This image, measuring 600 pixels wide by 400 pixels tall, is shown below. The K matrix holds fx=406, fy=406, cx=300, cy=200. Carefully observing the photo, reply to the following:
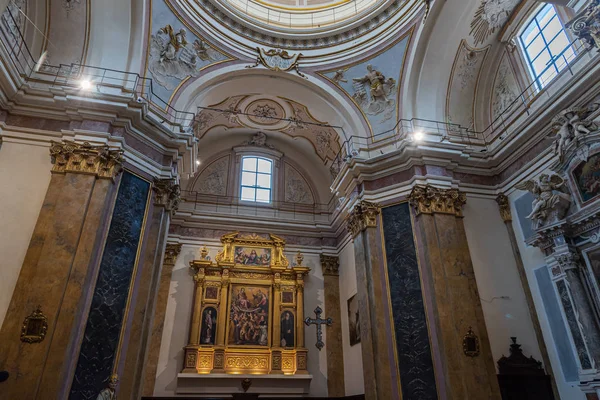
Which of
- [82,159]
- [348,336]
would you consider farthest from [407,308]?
[82,159]

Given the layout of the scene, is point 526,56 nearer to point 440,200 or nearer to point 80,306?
point 440,200

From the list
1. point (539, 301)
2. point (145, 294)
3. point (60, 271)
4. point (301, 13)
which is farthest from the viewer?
point (301, 13)

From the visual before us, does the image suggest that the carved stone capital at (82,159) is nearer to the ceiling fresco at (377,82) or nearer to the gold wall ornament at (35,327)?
the gold wall ornament at (35,327)

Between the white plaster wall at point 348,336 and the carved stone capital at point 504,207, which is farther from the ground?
the carved stone capital at point 504,207

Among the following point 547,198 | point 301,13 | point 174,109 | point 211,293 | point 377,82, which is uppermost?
point 301,13

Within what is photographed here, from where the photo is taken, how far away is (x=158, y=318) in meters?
11.7

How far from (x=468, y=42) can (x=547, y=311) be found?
6.87 metres

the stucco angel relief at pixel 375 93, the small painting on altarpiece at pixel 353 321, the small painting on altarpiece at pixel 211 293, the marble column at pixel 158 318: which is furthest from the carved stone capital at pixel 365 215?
the marble column at pixel 158 318

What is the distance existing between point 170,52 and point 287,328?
8.56 metres

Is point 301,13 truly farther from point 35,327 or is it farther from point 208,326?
point 35,327

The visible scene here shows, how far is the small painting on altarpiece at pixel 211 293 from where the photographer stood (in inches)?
490

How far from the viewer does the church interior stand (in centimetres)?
738

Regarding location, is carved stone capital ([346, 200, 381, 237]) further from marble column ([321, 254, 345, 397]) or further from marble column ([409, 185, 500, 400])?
marble column ([321, 254, 345, 397])

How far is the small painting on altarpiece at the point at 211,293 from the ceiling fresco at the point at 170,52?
585 cm
